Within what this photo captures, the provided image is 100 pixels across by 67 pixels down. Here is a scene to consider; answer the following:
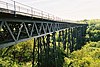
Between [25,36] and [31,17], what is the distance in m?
2.85

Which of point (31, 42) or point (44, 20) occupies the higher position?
point (44, 20)

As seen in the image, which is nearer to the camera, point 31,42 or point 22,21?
point 22,21

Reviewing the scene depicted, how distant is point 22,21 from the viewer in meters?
23.6

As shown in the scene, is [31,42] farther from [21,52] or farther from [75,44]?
[75,44]

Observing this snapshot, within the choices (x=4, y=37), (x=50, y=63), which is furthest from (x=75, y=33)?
(x=4, y=37)

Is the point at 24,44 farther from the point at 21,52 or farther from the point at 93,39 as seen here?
the point at 93,39

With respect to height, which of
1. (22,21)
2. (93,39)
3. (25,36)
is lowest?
(93,39)

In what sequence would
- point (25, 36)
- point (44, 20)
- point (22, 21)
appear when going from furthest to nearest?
point (44, 20) → point (25, 36) → point (22, 21)

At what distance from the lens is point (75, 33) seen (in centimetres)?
9019

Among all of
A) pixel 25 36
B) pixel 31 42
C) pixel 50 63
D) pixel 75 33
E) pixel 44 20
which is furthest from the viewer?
pixel 75 33

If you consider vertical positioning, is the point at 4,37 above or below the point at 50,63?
above

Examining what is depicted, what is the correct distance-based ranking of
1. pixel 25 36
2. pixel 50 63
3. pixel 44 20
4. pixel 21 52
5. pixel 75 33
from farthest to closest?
1. pixel 75 33
2. pixel 21 52
3. pixel 50 63
4. pixel 44 20
5. pixel 25 36

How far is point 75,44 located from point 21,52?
4122 cm

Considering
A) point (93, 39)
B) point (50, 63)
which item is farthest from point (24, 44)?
point (93, 39)
